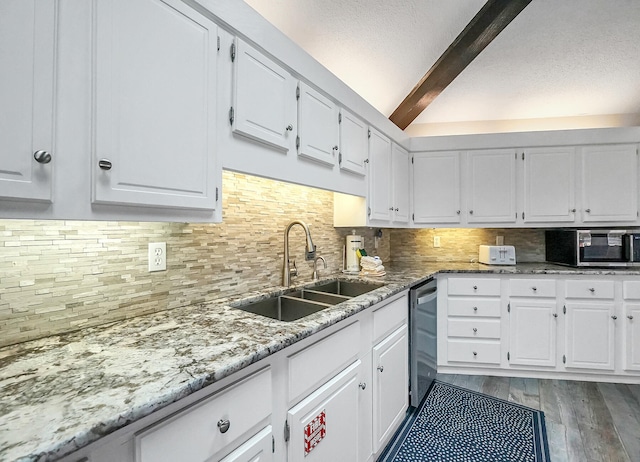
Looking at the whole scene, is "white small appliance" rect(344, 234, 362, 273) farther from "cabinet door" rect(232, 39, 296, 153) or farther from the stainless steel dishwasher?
"cabinet door" rect(232, 39, 296, 153)

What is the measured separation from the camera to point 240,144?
54.8 inches

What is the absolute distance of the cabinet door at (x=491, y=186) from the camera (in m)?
3.22

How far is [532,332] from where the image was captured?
293cm

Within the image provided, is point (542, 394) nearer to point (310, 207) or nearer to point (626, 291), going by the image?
point (626, 291)

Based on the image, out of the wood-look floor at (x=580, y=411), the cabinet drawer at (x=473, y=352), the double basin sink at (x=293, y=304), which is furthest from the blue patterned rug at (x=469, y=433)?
the double basin sink at (x=293, y=304)

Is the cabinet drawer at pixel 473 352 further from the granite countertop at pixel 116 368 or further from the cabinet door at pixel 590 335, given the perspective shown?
the granite countertop at pixel 116 368

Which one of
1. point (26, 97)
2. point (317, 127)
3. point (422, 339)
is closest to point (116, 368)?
point (26, 97)

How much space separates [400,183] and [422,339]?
142 cm

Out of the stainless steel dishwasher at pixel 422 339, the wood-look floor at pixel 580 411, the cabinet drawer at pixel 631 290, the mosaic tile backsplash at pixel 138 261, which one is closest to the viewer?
the mosaic tile backsplash at pixel 138 261

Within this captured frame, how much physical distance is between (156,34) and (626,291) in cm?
376

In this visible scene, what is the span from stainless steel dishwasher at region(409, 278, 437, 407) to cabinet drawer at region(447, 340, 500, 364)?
37 cm

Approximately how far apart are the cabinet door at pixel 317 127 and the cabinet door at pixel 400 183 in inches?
43.1

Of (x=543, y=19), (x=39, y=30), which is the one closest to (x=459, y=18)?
(x=543, y=19)

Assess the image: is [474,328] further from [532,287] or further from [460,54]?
[460,54]
